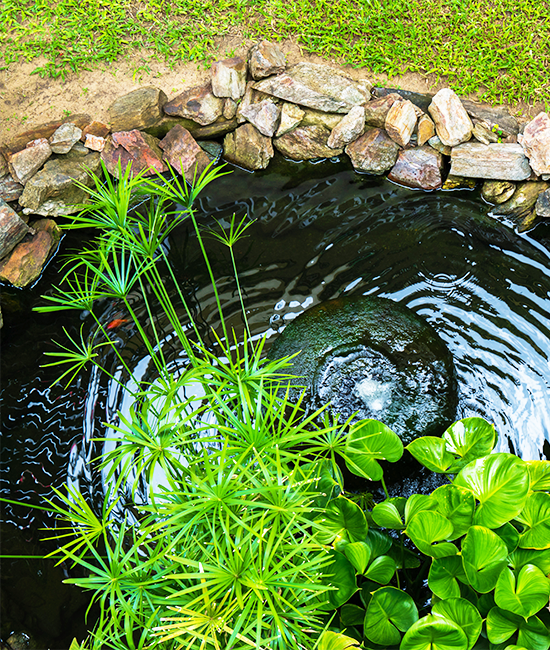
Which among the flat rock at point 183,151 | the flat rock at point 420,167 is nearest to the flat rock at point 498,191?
the flat rock at point 420,167

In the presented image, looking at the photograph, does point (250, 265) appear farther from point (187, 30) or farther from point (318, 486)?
point (187, 30)

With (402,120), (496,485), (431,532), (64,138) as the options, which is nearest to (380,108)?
(402,120)

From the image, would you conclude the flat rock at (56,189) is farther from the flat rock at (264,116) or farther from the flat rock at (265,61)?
the flat rock at (265,61)

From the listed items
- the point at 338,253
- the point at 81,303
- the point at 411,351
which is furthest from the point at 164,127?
the point at 411,351

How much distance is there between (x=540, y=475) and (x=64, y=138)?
3665 millimetres

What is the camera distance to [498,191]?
11.4 feet

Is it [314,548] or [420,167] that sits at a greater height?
[420,167]

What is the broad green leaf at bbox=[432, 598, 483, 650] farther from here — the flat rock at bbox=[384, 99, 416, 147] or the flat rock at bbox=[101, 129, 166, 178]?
the flat rock at bbox=[101, 129, 166, 178]

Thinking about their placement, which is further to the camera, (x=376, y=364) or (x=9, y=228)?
(x=9, y=228)

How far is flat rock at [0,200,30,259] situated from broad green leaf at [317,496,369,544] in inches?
113

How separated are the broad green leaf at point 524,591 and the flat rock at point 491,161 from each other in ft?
8.90

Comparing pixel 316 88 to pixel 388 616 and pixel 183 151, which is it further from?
pixel 388 616

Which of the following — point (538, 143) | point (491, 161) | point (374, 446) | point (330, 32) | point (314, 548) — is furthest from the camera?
point (330, 32)

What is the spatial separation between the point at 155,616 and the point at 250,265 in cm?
226
